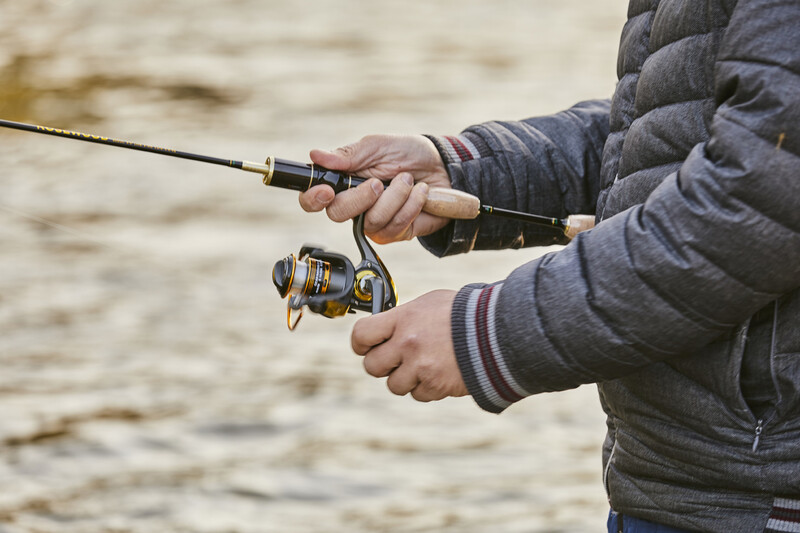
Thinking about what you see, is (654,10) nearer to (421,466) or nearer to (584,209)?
(584,209)

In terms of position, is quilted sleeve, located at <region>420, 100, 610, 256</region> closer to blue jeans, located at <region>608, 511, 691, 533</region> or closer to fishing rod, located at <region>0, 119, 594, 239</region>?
fishing rod, located at <region>0, 119, 594, 239</region>

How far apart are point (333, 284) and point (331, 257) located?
0.15 ft

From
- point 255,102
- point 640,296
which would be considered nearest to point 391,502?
point 640,296

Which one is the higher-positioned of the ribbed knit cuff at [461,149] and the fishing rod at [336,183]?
the ribbed knit cuff at [461,149]

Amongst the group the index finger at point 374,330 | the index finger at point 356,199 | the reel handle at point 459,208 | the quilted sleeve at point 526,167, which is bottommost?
the index finger at point 374,330

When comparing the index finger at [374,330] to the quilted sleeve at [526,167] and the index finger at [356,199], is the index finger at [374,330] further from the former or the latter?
the quilted sleeve at [526,167]

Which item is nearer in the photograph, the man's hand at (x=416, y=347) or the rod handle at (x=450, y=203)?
the man's hand at (x=416, y=347)

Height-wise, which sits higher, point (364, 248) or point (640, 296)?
point (364, 248)

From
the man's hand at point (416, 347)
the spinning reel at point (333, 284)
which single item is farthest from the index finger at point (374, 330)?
the spinning reel at point (333, 284)

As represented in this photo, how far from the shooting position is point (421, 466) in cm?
287

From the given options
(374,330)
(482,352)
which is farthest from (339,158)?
(482,352)

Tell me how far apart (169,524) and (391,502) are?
1.90ft

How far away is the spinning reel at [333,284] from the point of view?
55.1 inches

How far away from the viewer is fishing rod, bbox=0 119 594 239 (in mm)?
1420
